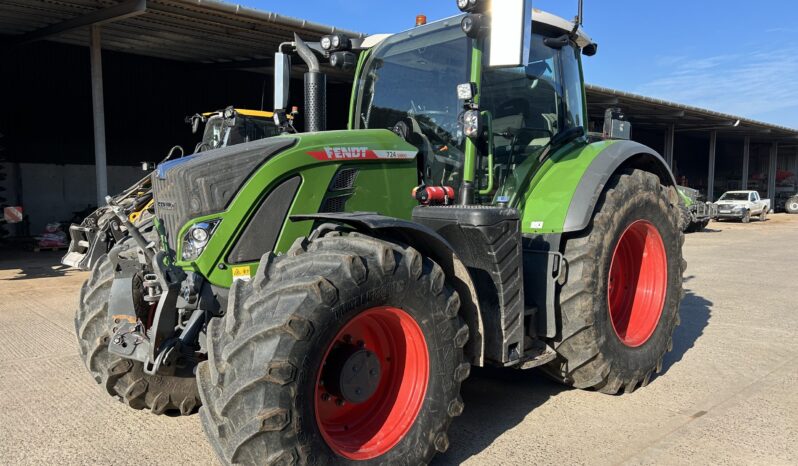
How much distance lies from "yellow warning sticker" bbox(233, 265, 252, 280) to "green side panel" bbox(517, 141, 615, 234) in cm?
177

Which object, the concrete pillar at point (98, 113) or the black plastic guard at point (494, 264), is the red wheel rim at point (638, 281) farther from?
the concrete pillar at point (98, 113)

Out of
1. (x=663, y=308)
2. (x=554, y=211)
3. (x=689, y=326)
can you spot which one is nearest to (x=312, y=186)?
(x=554, y=211)

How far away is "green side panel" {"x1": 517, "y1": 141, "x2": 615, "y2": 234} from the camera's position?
378 centimetres

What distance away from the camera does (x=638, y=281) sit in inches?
182

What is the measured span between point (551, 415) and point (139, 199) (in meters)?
7.65

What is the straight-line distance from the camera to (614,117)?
519 centimetres

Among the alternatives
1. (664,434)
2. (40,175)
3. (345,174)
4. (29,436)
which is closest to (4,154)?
(40,175)

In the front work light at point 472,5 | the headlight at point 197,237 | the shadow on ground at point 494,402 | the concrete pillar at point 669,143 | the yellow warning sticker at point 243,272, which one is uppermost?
the concrete pillar at point 669,143

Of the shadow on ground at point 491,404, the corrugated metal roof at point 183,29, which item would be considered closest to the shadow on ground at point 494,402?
the shadow on ground at point 491,404

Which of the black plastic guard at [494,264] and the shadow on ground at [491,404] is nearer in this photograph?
the black plastic guard at [494,264]

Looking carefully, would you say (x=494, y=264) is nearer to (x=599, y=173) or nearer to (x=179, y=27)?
(x=599, y=173)

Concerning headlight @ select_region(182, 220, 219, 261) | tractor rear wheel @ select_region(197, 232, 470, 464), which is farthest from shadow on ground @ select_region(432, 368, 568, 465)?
headlight @ select_region(182, 220, 219, 261)

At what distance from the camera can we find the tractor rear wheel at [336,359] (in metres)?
2.35

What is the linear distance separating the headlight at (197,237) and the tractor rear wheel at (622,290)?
84.0 inches
